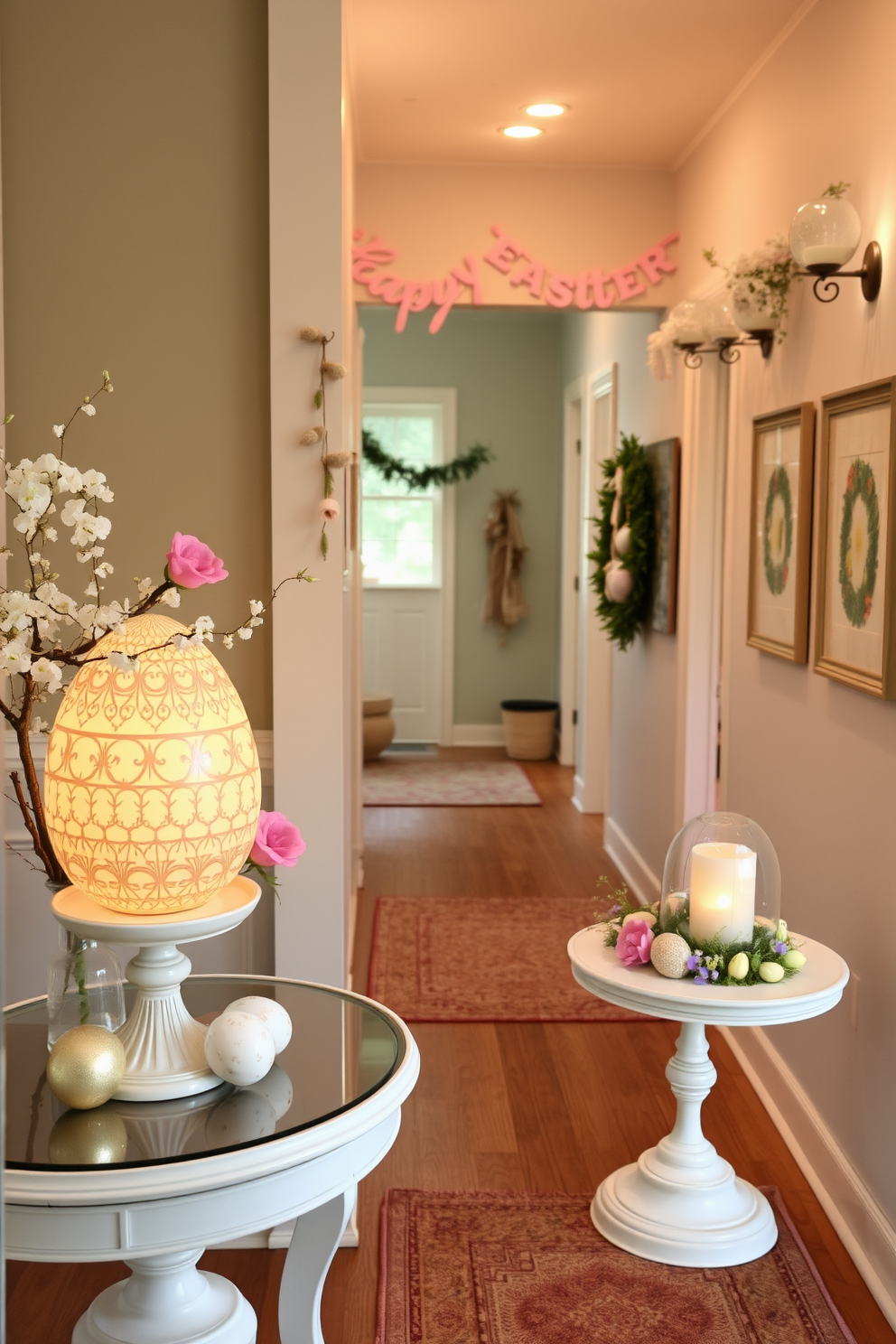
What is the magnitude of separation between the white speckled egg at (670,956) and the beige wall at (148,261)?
3.27 feet

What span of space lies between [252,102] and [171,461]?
0.70 metres

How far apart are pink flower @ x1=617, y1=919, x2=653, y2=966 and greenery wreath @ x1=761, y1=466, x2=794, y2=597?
42.3 inches

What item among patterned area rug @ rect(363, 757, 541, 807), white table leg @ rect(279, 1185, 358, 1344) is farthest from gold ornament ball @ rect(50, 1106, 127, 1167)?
patterned area rug @ rect(363, 757, 541, 807)

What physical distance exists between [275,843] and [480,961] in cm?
265

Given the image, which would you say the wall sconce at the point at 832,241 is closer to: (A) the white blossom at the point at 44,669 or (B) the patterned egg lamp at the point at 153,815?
(B) the patterned egg lamp at the point at 153,815

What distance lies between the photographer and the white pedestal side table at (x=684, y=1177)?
232 centimetres

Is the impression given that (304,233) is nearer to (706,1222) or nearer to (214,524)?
(214,524)

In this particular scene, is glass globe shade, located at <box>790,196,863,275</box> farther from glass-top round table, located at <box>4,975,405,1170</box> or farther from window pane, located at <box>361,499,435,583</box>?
window pane, located at <box>361,499,435,583</box>

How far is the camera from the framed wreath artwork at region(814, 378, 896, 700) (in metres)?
2.35

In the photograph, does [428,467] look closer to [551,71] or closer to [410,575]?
[410,575]

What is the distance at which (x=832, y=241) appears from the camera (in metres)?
2.48

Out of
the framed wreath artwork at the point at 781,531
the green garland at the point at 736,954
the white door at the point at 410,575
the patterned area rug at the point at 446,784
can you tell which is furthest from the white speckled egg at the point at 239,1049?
the white door at the point at 410,575

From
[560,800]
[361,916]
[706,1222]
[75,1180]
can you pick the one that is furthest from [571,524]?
[75,1180]

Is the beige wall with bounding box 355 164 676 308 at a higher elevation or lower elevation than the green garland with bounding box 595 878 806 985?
higher
